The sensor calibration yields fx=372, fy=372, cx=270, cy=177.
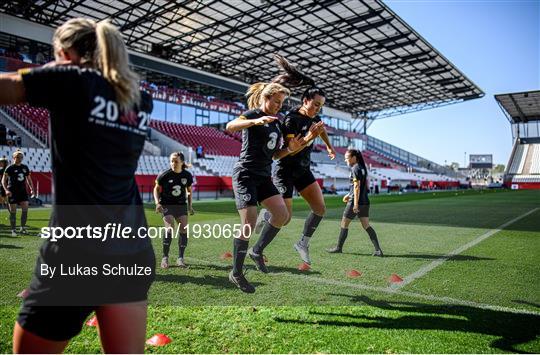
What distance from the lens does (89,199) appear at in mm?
1549

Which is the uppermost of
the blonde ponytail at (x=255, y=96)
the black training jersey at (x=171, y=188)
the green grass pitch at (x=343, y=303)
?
the blonde ponytail at (x=255, y=96)

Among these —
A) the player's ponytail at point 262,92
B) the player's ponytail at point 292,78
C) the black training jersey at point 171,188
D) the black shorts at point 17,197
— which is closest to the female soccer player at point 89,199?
the player's ponytail at point 262,92

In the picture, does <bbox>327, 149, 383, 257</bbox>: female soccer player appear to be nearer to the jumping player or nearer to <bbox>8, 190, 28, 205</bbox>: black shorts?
the jumping player

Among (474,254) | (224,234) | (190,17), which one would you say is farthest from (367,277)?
(190,17)

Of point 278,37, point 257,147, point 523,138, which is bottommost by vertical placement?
point 257,147

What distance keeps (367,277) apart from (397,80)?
39.9m

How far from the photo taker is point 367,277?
5.30 m

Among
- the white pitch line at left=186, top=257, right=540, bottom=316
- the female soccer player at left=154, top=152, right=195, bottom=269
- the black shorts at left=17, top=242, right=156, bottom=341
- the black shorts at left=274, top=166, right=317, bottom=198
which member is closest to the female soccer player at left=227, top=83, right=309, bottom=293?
the black shorts at left=274, top=166, right=317, bottom=198

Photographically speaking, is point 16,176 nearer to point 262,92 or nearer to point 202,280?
point 202,280

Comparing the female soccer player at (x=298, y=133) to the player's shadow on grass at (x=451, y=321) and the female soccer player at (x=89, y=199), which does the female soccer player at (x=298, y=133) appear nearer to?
the player's shadow on grass at (x=451, y=321)

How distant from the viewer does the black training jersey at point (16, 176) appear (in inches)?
356

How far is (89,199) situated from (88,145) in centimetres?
23

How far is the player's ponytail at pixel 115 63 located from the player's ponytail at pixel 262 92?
285 centimetres

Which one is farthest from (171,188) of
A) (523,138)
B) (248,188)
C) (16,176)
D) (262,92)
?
(523,138)
